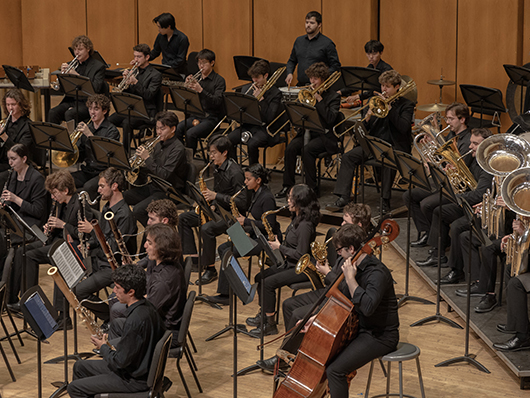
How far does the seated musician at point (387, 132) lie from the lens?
729 cm

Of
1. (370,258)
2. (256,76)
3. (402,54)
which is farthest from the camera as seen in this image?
(402,54)

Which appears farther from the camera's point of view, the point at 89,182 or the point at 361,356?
the point at 89,182

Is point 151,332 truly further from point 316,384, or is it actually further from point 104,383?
point 316,384

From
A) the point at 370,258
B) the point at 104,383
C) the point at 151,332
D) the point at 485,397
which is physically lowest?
the point at 485,397

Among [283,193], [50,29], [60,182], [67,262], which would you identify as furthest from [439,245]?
[50,29]

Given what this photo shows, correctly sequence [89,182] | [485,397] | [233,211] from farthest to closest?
[89,182]
[233,211]
[485,397]

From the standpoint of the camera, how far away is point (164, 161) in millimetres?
7102

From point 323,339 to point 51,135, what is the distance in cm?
388

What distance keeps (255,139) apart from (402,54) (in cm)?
313

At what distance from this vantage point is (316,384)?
4.39 metres

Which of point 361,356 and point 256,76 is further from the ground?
point 256,76

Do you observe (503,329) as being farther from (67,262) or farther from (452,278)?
(67,262)

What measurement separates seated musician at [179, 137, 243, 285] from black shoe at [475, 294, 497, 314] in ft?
6.83

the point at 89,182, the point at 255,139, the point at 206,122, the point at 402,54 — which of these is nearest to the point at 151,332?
the point at 89,182
